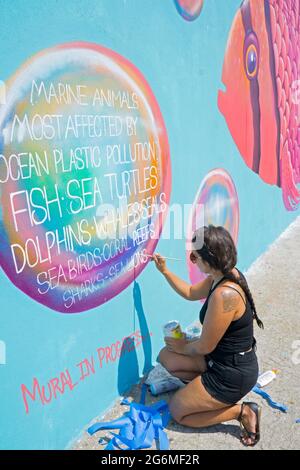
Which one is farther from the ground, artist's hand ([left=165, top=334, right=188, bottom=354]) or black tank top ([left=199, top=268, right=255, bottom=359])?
black tank top ([left=199, top=268, right=255, bottom=359])

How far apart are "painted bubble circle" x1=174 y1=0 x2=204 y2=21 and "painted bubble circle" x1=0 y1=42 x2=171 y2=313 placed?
2.78 ft

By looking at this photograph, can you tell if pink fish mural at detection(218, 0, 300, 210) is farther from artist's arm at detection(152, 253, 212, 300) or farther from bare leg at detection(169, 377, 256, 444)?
bare leg at detection(169, 377, 256, 444)

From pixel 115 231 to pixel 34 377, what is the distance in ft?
3.06

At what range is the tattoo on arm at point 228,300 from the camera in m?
2.50

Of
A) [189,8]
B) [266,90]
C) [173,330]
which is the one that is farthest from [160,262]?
[266,90]

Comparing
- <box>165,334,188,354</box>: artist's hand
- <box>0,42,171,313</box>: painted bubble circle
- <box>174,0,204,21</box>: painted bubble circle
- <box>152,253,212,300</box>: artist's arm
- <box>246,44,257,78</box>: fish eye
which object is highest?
<box>174,0,204,21</box>: painted bubble circle

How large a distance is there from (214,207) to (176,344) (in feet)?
5.22

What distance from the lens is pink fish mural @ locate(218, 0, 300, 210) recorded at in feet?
14.7

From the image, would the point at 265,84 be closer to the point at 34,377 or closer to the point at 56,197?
the point at 56,197

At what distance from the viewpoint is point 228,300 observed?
2498mm

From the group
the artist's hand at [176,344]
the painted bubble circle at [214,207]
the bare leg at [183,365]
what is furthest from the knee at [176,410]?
the painted bubble circle at [214,207]

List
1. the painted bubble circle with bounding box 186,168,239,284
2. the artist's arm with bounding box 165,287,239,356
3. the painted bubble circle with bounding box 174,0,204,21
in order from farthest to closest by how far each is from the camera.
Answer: the painted bubble circle with bounding box 186,168,239,284, the painted bubble circle with bounding box 174,0,204,21, the artist's arm with bounding box 165,287,239,356

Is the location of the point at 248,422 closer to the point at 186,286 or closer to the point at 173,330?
the point at 173,330

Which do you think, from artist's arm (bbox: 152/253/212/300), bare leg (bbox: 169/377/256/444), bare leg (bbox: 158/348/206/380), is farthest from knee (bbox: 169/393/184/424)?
artist's arm (bbox: 152/253/212/300)
